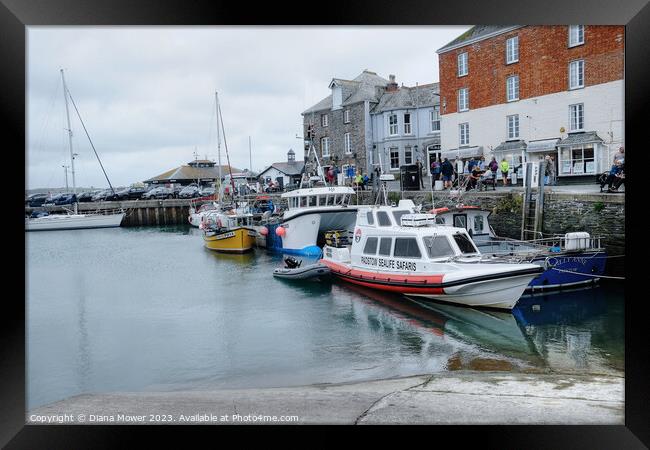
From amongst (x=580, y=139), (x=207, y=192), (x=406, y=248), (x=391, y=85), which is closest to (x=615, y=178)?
(x=580, y=139)

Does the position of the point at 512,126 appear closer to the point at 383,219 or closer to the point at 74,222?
the point at 383,219

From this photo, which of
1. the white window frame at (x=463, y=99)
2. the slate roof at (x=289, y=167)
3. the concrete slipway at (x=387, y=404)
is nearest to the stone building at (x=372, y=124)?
the white window frame at (x=463, y=99)

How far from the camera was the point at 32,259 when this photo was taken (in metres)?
18.9

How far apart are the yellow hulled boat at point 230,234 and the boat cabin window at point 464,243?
38.7ft

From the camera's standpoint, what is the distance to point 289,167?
32875 millimetres

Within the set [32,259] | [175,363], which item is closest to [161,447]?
[175,363]

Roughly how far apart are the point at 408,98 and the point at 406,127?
4.47 feet

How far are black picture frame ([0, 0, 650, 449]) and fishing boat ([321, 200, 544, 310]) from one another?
207 inches

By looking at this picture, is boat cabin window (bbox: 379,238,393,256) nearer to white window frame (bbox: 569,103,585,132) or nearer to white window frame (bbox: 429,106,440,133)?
white window frame (bbox: 569,103,585,132)

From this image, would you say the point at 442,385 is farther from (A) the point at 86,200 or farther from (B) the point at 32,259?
(A) the point at 86,200

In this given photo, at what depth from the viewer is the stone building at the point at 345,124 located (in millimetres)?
25422

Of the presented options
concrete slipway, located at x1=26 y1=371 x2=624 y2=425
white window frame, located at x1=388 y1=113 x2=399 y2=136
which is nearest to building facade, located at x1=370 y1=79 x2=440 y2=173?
white window frame, located at x1=388 y1=113 x2=399 y2=136
